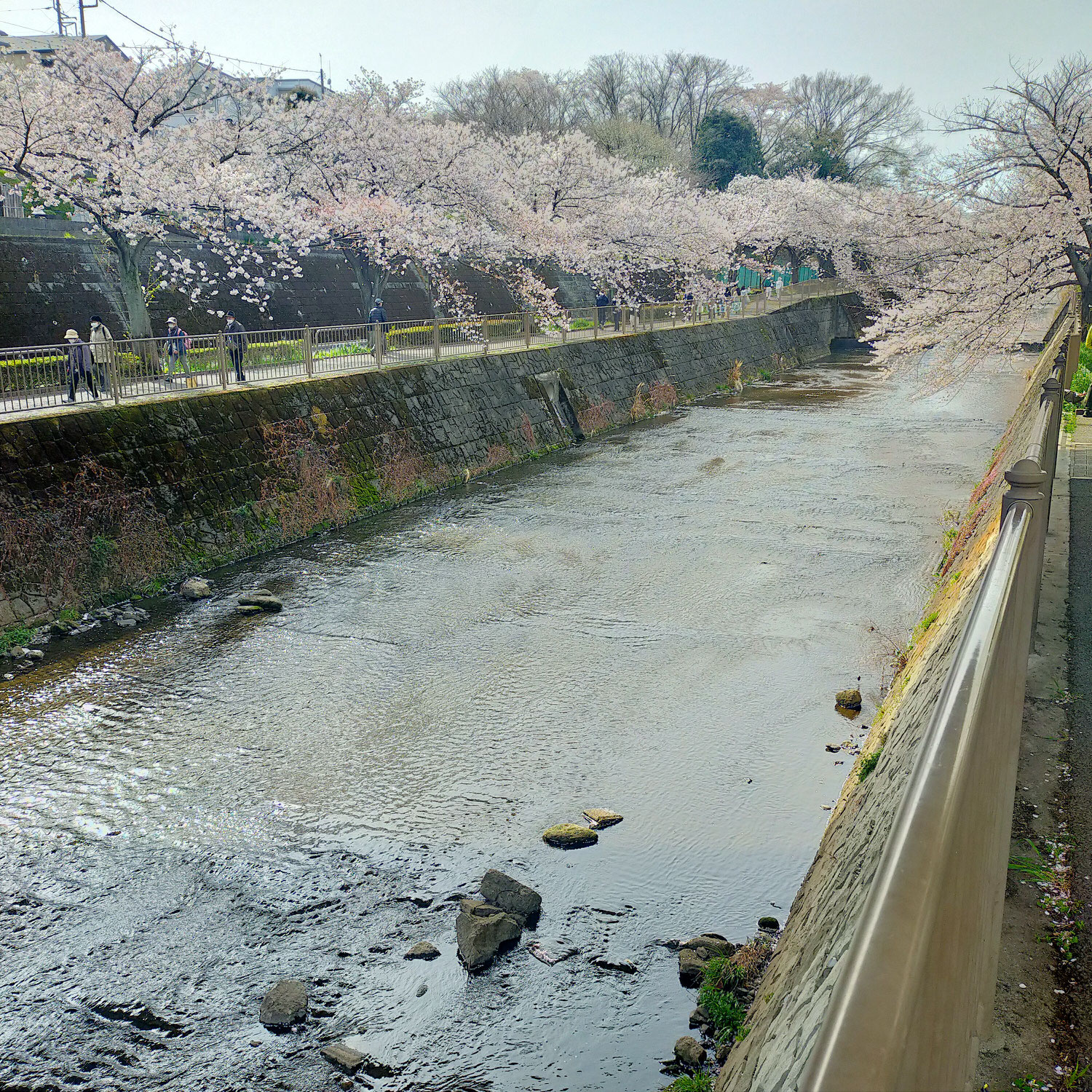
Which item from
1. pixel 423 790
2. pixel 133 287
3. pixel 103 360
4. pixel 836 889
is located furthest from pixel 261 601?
pixel 133 287

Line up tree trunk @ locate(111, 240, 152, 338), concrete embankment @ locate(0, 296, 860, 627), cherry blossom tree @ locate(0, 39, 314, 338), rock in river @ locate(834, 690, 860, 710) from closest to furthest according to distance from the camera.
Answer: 1. rock in river @ locate(834, 690, 860, 710)
2. concrete embankment @ locate(0, 296, 860, 627)
3. cherry blossom tree @ locate(0, 39, 314, 338)
4. tree trunk @ locate(111, 240, 152, 338)

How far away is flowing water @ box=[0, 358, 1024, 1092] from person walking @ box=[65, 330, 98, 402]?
3.17 metres

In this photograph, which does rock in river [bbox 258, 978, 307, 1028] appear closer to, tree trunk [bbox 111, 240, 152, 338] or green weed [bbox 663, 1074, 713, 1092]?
green weed [bbox 663, 1074, 713, 1092]

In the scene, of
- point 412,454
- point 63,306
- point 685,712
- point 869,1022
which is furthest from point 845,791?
point 63,306

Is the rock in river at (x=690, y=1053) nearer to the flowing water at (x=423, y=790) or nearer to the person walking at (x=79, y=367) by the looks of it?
the flowing water at (x=423, y=790)

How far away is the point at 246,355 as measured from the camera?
53.3 feet

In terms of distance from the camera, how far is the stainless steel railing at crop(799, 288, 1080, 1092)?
4.95 ft

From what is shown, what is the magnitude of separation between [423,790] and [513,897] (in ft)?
5.99

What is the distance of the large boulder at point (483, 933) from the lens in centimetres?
581

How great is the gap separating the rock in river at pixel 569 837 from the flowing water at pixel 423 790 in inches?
4.8

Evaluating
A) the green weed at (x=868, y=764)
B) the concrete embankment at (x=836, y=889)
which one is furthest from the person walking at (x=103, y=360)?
the green weed at (x=868, y=764)

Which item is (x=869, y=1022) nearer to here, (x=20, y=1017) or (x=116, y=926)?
(x=20, y=1017)

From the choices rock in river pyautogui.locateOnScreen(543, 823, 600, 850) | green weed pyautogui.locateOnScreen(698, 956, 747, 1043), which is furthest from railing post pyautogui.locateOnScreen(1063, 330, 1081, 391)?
green weed pyautogui.locateOnScreen(698, 956, 747, 1043)

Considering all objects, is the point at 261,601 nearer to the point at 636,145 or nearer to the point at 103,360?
the point at 103,360
